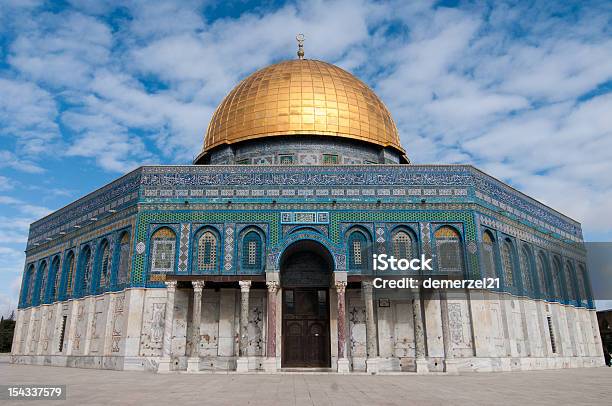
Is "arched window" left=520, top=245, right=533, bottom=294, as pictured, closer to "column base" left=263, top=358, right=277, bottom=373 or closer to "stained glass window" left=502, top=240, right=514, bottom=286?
"stained glass window" left=502, top=240, right=514, bottom=286

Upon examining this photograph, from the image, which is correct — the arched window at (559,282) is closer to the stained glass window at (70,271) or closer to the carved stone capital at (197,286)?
the carved stone capital at (197,286)

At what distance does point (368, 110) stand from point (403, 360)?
11.3 metres

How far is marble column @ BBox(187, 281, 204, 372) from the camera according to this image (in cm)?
1636

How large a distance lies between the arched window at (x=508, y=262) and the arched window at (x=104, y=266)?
15.1 m

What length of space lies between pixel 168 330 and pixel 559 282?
17456 millimetres

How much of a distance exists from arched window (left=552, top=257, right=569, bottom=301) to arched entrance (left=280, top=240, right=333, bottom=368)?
11242mm

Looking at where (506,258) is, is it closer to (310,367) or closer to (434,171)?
(434,171)

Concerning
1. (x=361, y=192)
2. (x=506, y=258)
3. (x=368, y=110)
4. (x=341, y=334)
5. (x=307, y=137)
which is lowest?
(x=341, y=334)

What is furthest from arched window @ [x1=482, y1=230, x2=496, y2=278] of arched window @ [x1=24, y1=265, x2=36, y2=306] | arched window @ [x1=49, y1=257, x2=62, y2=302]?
arched window @ [x1=24, y1=265, x2=36, y2=306]

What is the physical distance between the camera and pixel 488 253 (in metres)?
19.0

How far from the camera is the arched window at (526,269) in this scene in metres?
20.6

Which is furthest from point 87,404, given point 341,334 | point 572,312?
point 572,312

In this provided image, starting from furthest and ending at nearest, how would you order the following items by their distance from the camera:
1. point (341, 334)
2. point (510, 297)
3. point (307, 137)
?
point (307, 137), point (510, 297), point (341, 334)

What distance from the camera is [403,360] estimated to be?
17.3m
